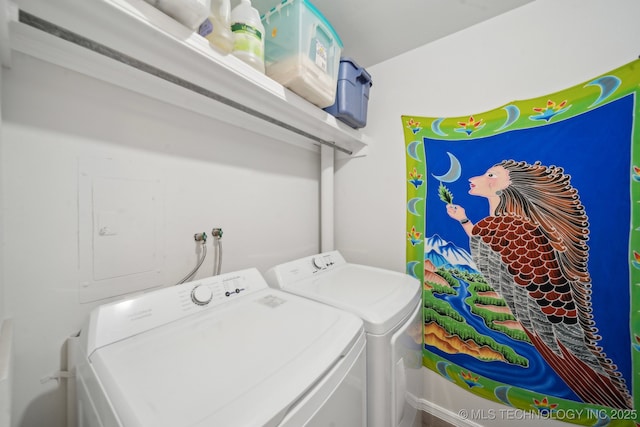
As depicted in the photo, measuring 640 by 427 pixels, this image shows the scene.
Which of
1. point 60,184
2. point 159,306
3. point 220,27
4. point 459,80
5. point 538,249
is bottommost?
point 159,306

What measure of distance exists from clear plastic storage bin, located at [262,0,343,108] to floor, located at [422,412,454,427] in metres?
2.13

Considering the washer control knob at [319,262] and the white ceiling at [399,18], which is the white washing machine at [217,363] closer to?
the washer control knob at [319,262]

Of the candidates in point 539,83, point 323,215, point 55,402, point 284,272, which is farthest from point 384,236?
point 55,402

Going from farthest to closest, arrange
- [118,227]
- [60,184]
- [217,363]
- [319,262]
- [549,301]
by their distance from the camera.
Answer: [319,262]
[549,301]
[118,227]
[60,184]
[217,363]

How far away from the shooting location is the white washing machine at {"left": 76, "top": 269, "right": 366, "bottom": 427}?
0.50 metres

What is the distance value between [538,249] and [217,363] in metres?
1.60

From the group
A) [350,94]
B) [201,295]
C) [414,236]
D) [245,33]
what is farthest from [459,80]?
[201,295]

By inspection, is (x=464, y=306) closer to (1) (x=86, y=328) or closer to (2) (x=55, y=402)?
(1) (x=86, y=328)

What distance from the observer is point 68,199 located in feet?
2.78

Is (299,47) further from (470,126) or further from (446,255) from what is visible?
(446,255)

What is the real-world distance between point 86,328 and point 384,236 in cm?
162

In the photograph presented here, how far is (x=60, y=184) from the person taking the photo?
0.83 metres

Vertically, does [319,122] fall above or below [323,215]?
above

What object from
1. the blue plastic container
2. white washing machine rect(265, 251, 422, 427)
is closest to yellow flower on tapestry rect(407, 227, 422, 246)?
white washing machine rect(265, 251, 422, 427)
